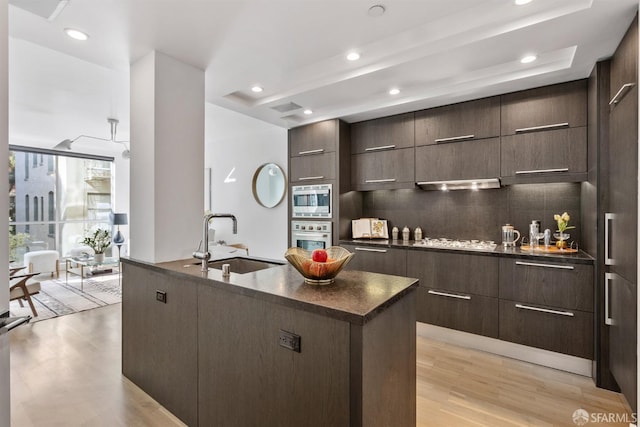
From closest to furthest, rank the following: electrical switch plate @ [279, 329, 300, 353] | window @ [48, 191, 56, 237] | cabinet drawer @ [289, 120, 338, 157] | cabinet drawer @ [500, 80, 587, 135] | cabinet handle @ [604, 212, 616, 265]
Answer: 1. electrical switch plate @ [279, 329, 300, 353]
2. cabinet handle @ [604, 212, 616, 265]
3. cabinet drawer @ [500, 80, 587, 135]
4. cabinet drawer @ [289, 120, 338, 157]
5. window @ [48, 191, 56, 237]

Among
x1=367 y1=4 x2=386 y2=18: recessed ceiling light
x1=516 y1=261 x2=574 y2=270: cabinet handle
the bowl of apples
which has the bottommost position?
x1=516 y1=261 x2=574 y2=270: cabinet handle

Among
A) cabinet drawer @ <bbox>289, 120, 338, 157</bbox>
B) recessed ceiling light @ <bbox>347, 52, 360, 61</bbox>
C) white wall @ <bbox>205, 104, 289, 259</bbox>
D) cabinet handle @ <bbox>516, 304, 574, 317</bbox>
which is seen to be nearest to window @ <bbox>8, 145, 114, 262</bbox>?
white wall @ <bbox>205, 104, 289, 259</bbox>

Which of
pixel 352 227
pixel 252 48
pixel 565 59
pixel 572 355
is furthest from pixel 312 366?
pixel 565 59

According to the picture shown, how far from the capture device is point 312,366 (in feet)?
4.12

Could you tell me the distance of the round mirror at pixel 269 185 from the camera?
487 centimetres

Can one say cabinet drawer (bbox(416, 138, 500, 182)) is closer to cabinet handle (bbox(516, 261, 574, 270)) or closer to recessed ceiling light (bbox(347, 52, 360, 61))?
cabinet handle (bbox(516, 261, 574, 270))

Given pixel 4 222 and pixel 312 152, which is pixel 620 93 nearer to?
pixel 312 152

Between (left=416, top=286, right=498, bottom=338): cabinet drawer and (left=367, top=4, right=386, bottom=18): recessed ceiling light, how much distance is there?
95.5 inches

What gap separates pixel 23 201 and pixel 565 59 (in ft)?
27.8

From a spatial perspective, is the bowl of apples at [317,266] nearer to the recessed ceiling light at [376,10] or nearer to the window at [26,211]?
the recessed ceiling light at [376,10]

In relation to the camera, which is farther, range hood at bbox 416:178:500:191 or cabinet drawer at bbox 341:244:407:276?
cabinet drawer at bbox 341:244:407:276

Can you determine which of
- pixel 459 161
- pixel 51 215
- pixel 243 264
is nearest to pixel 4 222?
pixel 243 264

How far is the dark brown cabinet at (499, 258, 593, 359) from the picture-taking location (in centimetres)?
238

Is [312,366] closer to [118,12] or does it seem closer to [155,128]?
[155,128]
